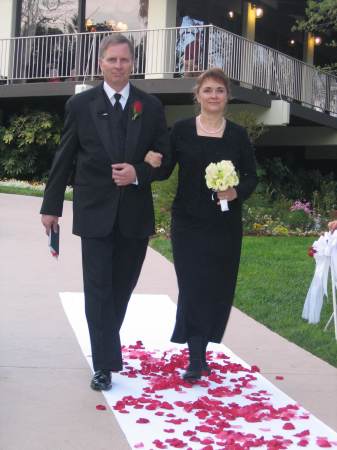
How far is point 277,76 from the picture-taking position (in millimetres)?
18422

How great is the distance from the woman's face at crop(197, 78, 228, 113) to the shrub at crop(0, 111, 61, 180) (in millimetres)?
14272

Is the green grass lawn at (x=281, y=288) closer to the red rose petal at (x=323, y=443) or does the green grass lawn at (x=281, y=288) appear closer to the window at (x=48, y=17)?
the red rose petal at (x=323, y=443)

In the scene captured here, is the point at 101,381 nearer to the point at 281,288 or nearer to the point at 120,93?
A: the point at 120,93

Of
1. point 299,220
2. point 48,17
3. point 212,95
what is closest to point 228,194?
point 212,95

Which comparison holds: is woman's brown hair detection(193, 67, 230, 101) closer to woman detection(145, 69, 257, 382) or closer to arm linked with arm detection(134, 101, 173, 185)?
woman detection(145, 69, 257, 382)

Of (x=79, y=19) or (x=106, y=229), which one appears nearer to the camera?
(x=106, y=229)

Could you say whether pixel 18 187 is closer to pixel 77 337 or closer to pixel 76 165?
pixel 77 337

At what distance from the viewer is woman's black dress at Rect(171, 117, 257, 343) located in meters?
4.74

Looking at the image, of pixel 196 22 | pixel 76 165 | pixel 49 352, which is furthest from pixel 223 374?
pixel 196 22

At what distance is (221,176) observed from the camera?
4.48 metres

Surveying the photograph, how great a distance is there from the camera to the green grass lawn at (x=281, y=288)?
20.6 feet

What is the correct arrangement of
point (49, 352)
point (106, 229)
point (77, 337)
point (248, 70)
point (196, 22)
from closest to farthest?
point (106, 229) < point (49, 352) < point (77, 337) < point (248, 70) < point (196, 22)

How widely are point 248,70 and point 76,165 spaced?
13714 millimetres

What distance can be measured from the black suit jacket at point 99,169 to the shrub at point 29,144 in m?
14.3
